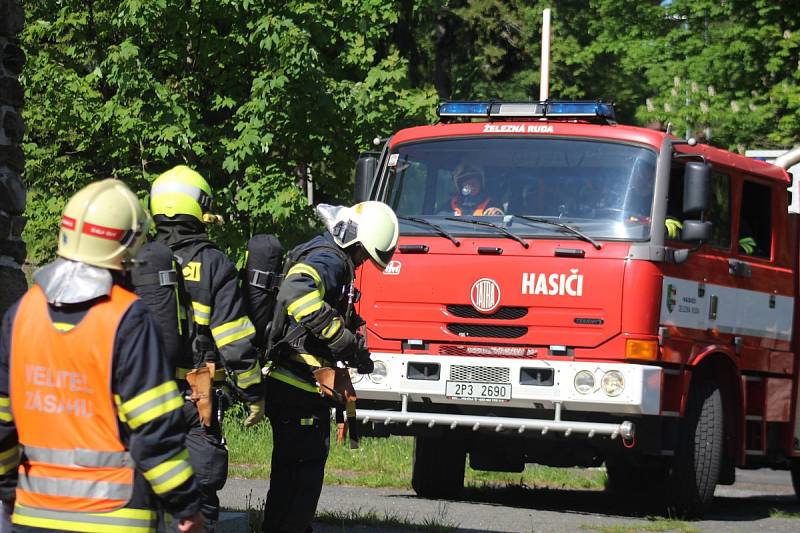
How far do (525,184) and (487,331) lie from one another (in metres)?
1.16

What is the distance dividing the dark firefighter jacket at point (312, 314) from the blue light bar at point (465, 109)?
173 inches

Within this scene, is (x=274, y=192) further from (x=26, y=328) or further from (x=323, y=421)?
(x=26, y=328)

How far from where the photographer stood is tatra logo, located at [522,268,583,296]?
9711 millimetres

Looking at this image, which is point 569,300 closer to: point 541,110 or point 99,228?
point 541,110

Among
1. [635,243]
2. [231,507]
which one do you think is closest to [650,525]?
[635,243]

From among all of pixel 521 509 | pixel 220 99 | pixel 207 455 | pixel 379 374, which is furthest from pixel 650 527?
pixel 220 99

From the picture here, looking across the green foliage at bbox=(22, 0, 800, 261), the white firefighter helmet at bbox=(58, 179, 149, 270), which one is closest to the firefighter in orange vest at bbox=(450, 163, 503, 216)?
the green foliage at bbox=(22, 0, 800, 261)

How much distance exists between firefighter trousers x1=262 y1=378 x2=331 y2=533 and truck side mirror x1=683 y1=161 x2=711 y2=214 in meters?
3.98

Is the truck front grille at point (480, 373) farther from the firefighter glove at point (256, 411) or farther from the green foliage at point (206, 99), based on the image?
the green foliage at point (206, 99)

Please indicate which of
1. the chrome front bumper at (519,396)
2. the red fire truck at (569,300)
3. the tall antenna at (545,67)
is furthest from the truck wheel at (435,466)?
the tall antenna at (545,67)

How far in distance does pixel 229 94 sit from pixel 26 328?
12749 mm

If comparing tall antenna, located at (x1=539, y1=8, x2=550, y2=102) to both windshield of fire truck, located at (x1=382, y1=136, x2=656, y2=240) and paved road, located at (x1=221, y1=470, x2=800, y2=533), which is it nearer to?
windshield of fire truck, located at (x1=382, y1=136, x2=656, y2=240)

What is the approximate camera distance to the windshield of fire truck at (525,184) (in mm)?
9977

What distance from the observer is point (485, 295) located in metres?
9.96
